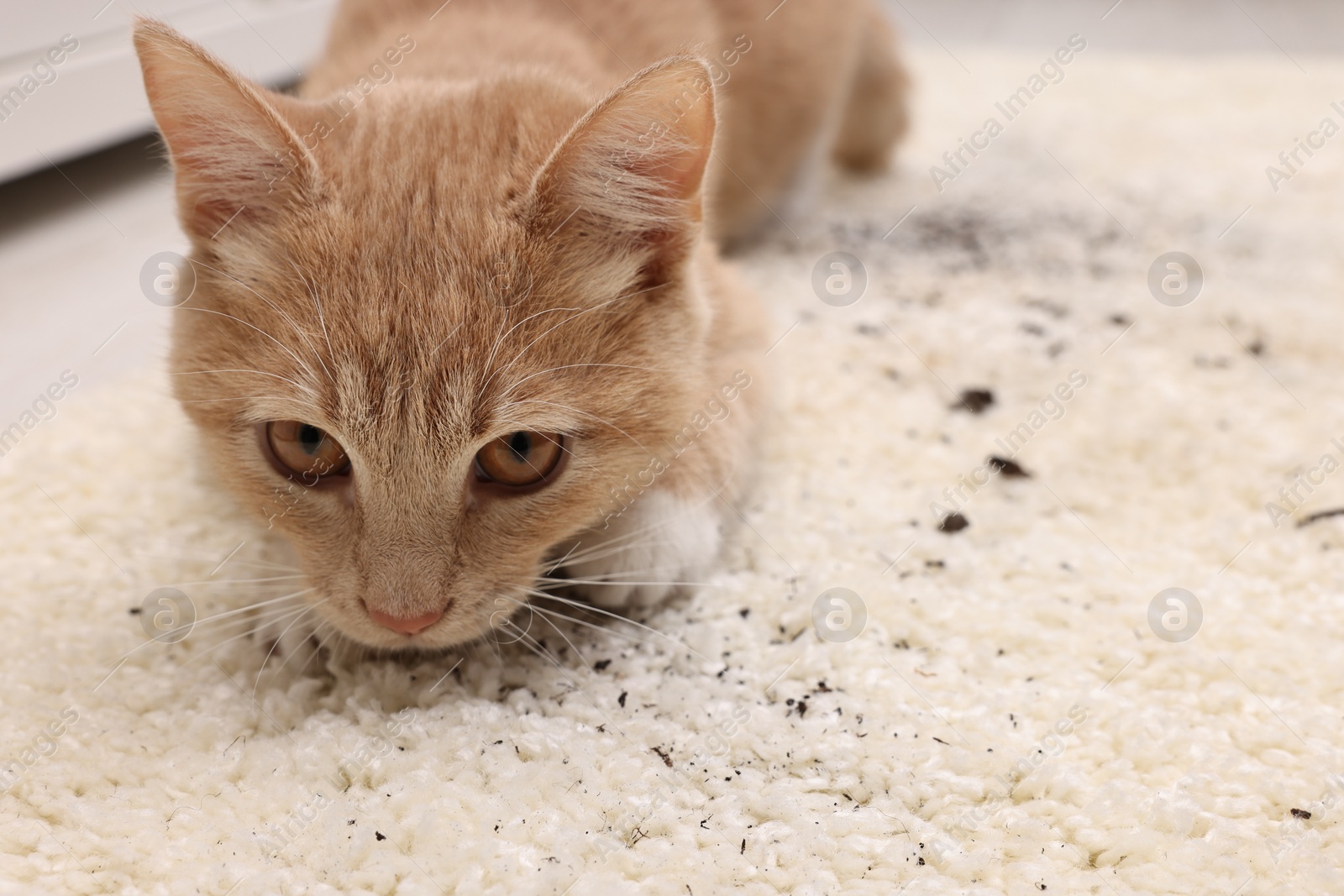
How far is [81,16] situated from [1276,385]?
9.02 ft

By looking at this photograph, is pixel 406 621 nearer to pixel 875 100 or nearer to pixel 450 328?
pixel 450 328

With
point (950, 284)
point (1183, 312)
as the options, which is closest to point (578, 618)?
point (950, 284)

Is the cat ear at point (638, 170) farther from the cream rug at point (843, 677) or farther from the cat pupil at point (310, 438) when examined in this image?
the cream rug at point (843, 677)

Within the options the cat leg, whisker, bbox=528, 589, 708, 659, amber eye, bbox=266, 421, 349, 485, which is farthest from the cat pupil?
the cat leg

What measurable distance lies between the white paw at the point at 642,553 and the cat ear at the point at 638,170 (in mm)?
338

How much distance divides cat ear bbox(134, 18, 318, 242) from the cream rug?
19.2 inches

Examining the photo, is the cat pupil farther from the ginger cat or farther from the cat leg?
the cat leg

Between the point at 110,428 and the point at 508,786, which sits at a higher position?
the point at 110,428

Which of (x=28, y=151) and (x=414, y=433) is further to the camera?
(x=28, y=151)

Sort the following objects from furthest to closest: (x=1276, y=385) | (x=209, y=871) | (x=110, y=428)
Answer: (x=1276, y=385) < (x=110, y=428) < (x=209, y=871)

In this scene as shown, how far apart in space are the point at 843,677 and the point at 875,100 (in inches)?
82.1

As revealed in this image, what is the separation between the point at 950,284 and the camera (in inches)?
86.5

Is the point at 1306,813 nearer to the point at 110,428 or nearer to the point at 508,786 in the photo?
the point at 508,786

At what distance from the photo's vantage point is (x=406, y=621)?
106 centimetres
